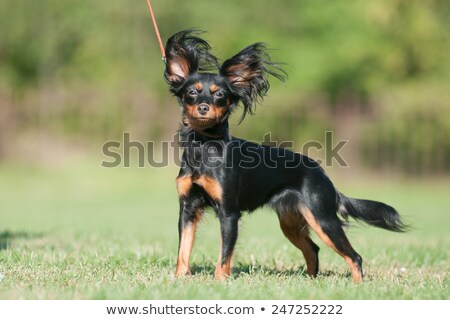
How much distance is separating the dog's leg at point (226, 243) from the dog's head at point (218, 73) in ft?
2.85

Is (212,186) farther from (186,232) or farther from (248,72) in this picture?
(248,72)

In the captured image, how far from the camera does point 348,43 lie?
1059 inches

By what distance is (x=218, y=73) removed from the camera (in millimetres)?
6383

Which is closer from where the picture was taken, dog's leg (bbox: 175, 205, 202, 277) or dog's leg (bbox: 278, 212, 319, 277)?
dog's leg (bbox: 175, 205, 202, 277)

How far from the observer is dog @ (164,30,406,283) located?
596cm

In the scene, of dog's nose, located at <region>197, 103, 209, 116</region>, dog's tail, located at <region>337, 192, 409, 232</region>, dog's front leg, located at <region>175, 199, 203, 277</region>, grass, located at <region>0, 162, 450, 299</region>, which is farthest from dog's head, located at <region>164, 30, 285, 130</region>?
dog's tail, located at <region>337, 192, 409, 232</region>

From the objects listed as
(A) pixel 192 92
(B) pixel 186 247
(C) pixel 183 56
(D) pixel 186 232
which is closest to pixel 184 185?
(D) pixel 186 232

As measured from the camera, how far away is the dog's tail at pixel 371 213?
263 inches

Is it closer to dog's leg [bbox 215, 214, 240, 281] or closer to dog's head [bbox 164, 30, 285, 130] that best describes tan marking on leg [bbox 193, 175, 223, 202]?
dog's leg [bbox 215, 214, 240, 281]

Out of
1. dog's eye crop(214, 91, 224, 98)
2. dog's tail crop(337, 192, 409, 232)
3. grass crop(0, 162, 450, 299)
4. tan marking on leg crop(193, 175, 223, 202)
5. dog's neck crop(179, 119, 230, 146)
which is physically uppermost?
dog's eye crop(214, 91, 224, 98)

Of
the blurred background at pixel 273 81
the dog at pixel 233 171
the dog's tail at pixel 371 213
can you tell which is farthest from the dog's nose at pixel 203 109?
the blurred background at pixel 273 81

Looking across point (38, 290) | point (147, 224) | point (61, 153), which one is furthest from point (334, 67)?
point (38, 290)

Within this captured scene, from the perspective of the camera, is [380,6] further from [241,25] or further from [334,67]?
[241,25]

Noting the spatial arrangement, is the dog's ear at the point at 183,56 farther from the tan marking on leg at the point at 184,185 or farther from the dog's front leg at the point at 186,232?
the dog's front leg at the point at 186,232
